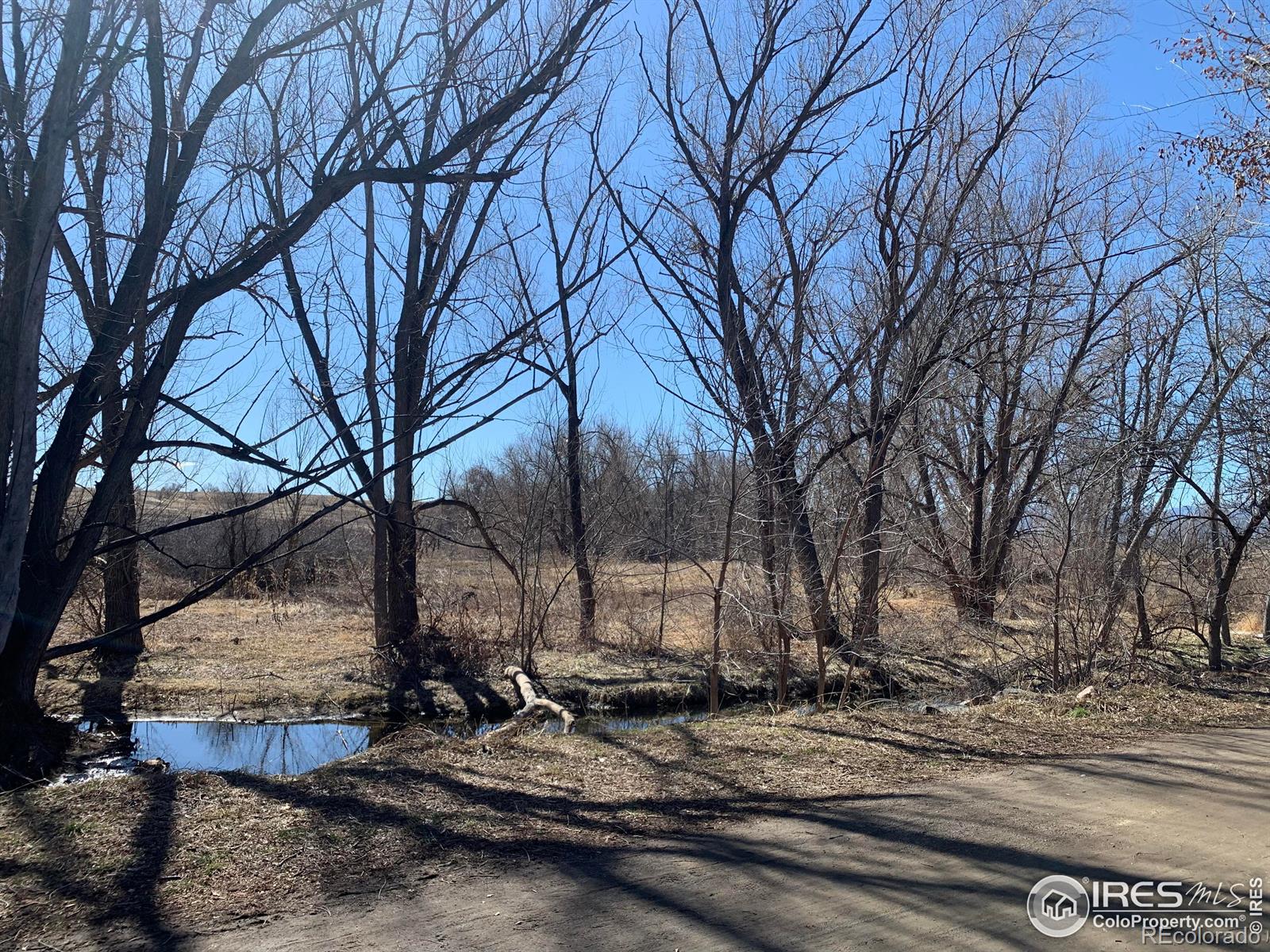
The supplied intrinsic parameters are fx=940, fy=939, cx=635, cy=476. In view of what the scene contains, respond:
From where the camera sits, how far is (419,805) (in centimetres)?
553

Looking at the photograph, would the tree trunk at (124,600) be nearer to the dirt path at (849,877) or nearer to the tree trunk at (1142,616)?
the dirt path at (849,877)

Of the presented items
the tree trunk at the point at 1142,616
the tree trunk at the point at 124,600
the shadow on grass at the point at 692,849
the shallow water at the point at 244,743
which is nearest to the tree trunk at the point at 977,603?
→ the tree trunk at the point at 1142,616

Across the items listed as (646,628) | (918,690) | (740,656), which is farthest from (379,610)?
(918,690)

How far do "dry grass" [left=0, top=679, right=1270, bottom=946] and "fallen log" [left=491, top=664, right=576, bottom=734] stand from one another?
1.71 meters

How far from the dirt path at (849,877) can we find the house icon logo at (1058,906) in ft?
0.21

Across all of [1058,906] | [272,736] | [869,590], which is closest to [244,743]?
[272,736]

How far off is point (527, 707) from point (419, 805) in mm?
5626

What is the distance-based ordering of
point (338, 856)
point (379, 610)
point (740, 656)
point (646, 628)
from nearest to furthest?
point (338, 856)
point (740, 656)
point (379, 610)
point (646, 628)

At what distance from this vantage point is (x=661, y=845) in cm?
499

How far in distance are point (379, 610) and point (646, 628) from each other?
4.98 m

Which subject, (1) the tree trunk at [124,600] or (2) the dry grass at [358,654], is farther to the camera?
(1) the tree trunk at [124,600]

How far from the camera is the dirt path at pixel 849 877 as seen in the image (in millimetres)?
3844

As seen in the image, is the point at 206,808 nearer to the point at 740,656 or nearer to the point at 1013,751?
the point at 1013,751

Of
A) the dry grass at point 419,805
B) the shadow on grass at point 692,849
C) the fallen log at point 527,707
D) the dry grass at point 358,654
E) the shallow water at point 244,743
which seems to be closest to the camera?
the shadow on grass at point 692,849
